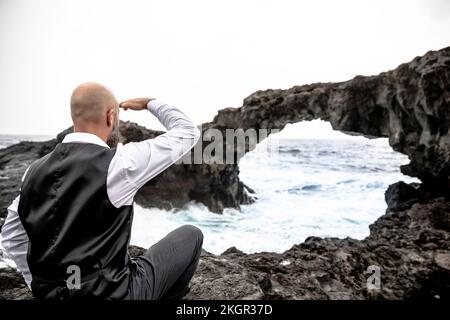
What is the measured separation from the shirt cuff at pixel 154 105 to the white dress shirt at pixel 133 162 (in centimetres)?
6

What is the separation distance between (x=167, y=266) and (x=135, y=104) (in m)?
1.03

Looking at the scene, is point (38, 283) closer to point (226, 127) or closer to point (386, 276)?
point (386, 276)

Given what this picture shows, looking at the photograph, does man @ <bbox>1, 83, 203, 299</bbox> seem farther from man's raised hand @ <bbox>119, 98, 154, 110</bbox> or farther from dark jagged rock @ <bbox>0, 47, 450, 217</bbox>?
dark jagged rock @ <bbox>0, 47, 450, 217</bbox>

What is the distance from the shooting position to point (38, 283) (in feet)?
4.50

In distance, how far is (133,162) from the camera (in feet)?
4.25

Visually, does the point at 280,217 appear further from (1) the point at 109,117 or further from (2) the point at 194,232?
(1) the point at 109,117

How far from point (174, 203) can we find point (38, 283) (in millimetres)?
15792

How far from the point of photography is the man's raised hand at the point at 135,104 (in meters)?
1.82

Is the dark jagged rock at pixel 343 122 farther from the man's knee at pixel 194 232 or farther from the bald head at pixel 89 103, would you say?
the bald head at pixel 89 103

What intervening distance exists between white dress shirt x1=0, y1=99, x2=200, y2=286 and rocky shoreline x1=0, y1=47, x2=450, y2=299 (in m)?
1.57

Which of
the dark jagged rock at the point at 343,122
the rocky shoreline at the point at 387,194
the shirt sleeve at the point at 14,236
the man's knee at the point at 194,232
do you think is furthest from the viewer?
the dark jagged rock at the point at 343,122

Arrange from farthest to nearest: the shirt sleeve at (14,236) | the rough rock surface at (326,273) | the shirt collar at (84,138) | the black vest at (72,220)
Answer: the rough rock surface at (326,273) < the shirt sleeve at (14,236) < the shirt collar at (84,138) < the black vest at (72,220)

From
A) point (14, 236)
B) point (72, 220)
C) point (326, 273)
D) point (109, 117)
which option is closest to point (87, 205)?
point (72, 220)

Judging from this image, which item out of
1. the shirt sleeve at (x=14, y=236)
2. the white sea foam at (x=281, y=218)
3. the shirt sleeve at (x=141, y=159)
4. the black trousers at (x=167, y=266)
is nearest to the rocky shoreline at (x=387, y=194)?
the black trousers at (x=167, y=266)
